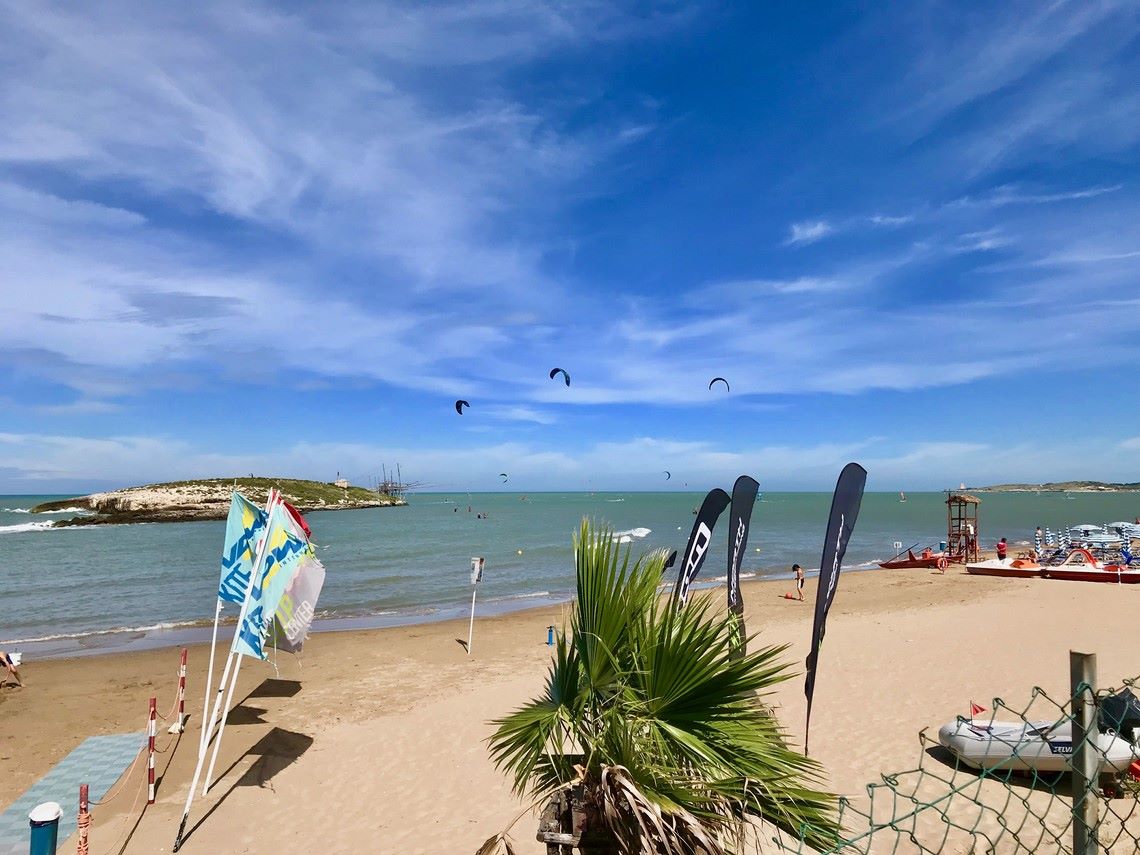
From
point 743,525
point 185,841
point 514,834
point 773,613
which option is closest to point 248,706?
point 185,841

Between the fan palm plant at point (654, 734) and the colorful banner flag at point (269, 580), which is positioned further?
the colorful banner flag at point (269, 580)

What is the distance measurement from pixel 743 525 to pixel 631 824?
273 centimetres

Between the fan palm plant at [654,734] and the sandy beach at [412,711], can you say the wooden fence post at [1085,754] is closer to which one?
the fan palm plant at [654,734]

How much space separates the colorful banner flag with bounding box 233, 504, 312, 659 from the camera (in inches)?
302

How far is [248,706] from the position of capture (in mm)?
12406

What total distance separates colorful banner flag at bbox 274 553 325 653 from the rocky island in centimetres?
6903

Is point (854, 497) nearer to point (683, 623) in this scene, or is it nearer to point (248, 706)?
point (683, 623)

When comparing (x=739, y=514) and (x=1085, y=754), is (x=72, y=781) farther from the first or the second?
(x=1085, y=754)

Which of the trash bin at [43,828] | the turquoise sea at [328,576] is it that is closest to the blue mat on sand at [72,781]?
the trash bin at [43,828]

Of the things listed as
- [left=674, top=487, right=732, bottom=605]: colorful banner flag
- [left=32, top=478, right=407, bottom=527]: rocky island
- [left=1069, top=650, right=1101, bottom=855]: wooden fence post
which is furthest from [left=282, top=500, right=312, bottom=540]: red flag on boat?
[left=32, top=478, right=407, bottom=527]: rocky island

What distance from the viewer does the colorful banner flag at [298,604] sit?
8297mm

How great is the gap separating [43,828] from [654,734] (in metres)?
3.57

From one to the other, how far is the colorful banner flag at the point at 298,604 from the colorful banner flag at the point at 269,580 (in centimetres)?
17

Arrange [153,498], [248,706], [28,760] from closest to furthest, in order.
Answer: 1. [28,760]
2. [248,706]
3. [153,498]
